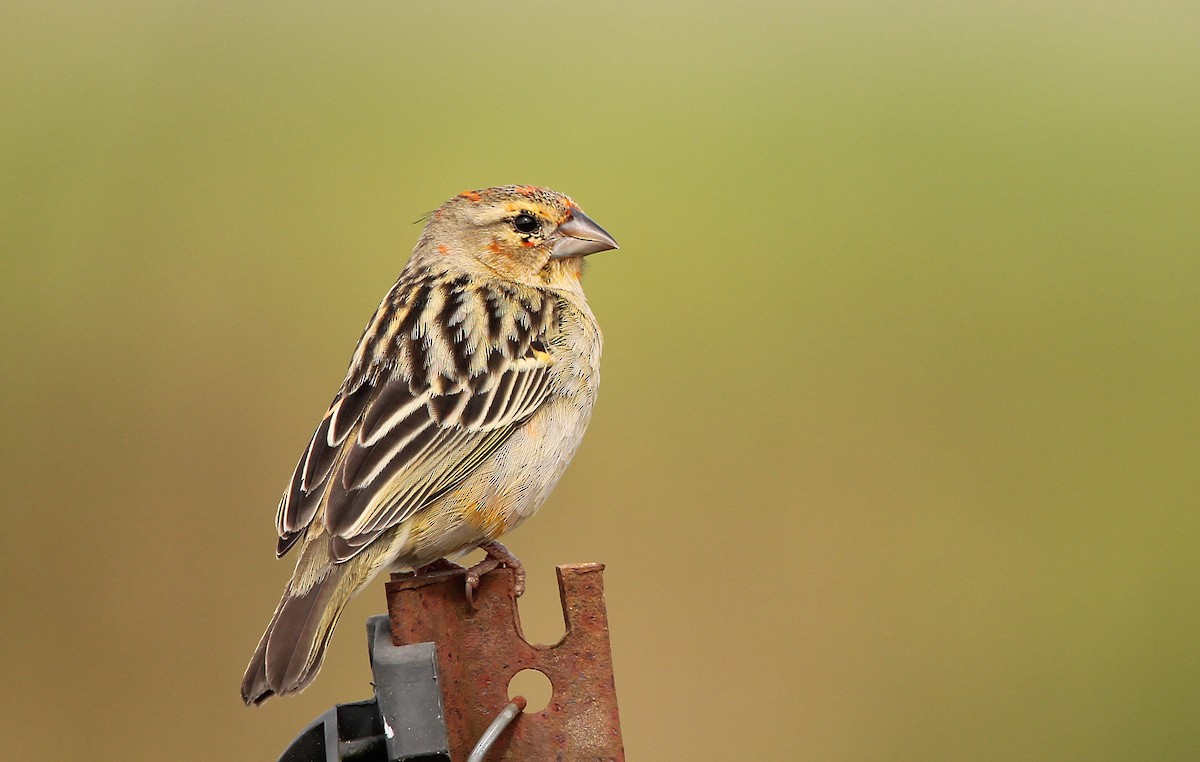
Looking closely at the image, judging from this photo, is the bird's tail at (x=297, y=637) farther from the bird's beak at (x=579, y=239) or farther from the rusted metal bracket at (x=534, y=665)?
the bird's beak at (x=579, y=239)

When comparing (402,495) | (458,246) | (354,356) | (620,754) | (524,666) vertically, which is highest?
(458,246)

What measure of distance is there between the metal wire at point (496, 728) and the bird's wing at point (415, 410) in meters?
0.74

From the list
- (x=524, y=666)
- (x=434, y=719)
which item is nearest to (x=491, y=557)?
(x=524, y=666)

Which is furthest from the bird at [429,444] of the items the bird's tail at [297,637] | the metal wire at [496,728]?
the metal wire at [496,728]

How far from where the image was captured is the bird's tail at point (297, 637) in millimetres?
2678

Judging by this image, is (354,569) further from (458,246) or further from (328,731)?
(458,246)

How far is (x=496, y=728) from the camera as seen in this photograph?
7.55 ft

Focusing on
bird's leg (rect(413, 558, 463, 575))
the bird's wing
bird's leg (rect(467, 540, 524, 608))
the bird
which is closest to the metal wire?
bird's leg (rect(467, 540, 524, 608))

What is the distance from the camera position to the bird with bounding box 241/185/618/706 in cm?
294

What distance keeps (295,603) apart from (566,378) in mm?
1102

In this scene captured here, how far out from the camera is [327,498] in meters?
3.07

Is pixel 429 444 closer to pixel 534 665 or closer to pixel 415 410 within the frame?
pixel 415 410

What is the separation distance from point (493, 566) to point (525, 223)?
1.65 m

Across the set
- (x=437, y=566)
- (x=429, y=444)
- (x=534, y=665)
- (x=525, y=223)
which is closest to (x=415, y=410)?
(x=429, y=444)
